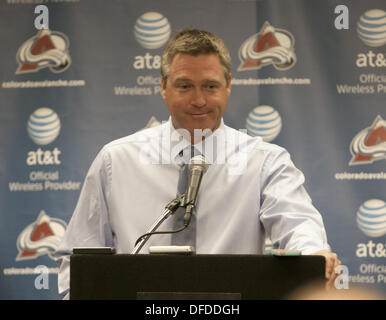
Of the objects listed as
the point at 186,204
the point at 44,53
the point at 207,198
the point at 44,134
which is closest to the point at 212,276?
the point at 186,204

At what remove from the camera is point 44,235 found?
4.34 m

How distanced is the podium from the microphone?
0.85 ft

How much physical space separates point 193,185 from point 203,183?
66cm

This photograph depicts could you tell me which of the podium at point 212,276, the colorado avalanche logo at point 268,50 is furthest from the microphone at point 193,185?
the colorado avalanche logo at point 268,50

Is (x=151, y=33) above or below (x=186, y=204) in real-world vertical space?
above

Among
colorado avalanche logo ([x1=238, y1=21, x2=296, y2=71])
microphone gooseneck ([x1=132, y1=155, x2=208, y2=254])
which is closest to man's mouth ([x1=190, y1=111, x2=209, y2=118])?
microphone gooseneck ([x1=132, y1=155, x2=208, y2=254])

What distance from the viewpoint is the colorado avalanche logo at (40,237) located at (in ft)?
14.2

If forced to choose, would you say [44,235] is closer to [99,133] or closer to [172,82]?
[99,133]

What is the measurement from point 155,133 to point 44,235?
70.7 inches

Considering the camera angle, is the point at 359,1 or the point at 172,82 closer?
the point at 172,82

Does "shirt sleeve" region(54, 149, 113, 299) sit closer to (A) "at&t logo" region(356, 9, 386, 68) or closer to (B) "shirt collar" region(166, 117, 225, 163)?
(B) "shirt collar" region(166, 117, 225, 163)

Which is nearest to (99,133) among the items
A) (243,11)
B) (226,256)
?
(243,11)

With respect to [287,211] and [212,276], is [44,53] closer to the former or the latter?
[287,211]

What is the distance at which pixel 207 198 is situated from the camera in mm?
2621
